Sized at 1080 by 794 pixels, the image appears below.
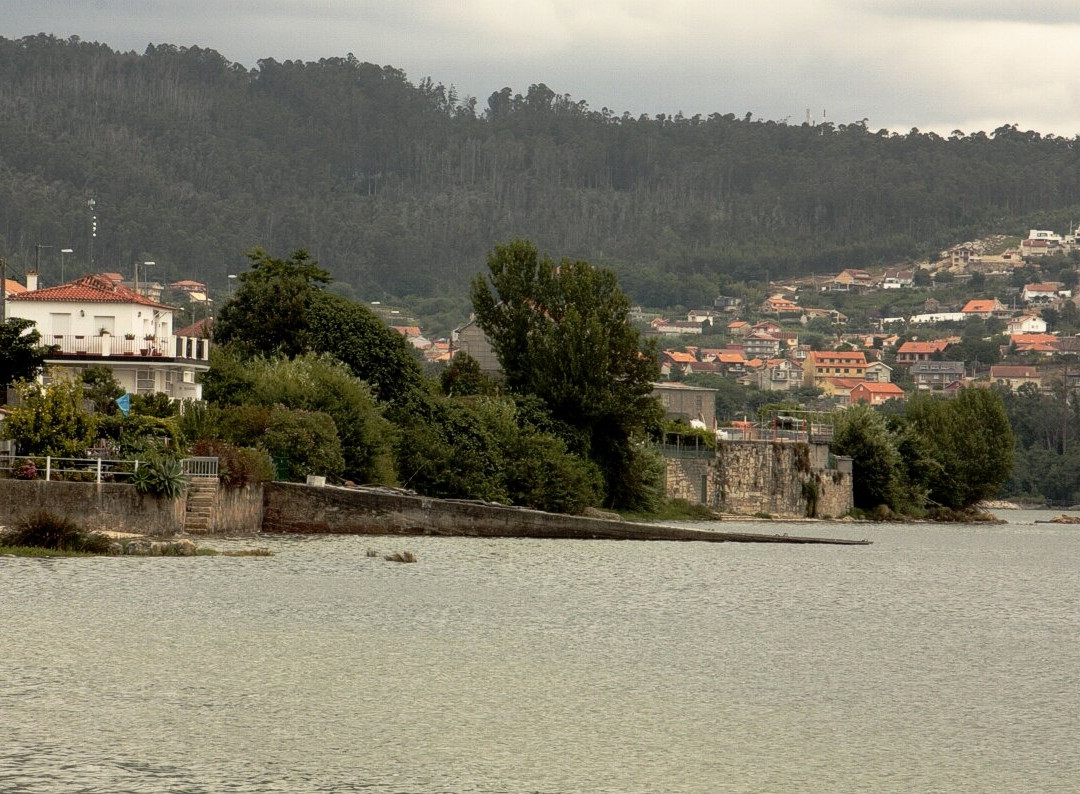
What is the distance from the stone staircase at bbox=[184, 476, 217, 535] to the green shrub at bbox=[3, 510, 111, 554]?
6156 millimetres

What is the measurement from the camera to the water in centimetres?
2206

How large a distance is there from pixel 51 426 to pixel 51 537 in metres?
5.91

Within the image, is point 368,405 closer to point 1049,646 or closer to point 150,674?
point 1049,646

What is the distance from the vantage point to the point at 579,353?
75.2 meters

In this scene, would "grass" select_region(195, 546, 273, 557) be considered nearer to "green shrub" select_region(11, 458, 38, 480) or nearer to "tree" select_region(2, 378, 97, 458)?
"green shrub" select_region(11, 458, 38, 480)

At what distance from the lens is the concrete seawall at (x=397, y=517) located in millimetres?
54219

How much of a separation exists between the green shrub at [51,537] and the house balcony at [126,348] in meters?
19.8

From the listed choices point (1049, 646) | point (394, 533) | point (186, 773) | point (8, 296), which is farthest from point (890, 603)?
point (8, 296)

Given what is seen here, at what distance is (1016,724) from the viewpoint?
26359 mm

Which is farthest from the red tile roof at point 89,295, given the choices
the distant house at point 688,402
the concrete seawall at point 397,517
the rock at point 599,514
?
the distant house at point 688,402

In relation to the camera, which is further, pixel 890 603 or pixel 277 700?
pixel 890 603

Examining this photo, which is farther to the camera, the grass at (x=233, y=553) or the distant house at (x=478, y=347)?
the distant house at (x=478, y=347)

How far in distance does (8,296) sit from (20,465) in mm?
19914

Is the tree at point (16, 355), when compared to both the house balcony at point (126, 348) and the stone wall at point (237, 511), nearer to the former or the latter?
the stone wall at point (237, 511)
